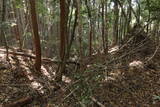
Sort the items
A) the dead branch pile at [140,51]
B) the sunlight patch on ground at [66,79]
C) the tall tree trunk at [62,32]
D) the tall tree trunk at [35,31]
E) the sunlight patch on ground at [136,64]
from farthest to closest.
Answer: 1. the sunlight patch on ground at [66,79]
2. the dead branch pile at [140,51]
3. the tall tree trunk at [35,31]
4. the sunlight patch on ground at [136,64]
5. the tall tree trunk at [62,32]

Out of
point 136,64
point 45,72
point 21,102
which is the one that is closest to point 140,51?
point 136,64

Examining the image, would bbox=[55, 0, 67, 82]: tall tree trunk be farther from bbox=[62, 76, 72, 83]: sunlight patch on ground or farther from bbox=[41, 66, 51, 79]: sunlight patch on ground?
bbox=[41, 66, 51, 79]: sunlight patch on ground

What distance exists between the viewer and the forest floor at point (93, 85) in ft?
17.0

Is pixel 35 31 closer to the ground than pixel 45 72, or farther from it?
farther from it

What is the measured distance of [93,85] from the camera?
5.17 meters

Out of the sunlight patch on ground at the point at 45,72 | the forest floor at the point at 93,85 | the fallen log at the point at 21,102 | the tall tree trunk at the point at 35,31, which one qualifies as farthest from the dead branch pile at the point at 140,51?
the fallen log at the point at 21,102

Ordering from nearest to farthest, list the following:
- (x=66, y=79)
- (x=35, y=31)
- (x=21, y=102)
Answer: 1. (x=21, y=102)
2. (x=35, y=31)
3. (x=66, y=79)

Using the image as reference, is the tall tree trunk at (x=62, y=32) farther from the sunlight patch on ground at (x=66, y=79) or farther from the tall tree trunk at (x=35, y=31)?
the tall tree trunk at (x=35, y=31)

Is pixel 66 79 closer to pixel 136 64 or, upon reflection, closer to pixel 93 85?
pixel 93 85

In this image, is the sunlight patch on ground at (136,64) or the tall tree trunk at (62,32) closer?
the tall tree trunk at (62,32)

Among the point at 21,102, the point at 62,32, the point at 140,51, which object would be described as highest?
the point at 62,32

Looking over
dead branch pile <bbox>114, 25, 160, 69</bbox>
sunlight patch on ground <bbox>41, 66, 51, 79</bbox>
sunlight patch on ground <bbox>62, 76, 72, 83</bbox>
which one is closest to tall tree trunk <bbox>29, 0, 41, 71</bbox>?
sunlight patch on ground <bbox>41, 66, 51, 79</bbox>

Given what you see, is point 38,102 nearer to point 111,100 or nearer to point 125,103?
point 111,100

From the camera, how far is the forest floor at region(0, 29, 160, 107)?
17.0 feet
